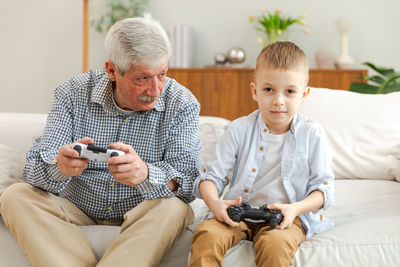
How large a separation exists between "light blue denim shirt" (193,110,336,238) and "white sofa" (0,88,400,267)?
12 centimetres

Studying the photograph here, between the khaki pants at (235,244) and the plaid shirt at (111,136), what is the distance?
0.22m

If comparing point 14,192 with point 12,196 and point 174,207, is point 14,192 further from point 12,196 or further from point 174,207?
point 174,207

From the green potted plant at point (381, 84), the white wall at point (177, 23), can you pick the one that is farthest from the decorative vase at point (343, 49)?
the green potted plant at point (381, 84)

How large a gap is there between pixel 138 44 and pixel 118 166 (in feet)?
1.33

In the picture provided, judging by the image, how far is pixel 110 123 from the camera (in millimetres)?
1634

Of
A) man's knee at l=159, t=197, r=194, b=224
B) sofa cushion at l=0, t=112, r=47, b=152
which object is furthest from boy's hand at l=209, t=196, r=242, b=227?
sofa cushion at l=0, t=112, r=47, b=152

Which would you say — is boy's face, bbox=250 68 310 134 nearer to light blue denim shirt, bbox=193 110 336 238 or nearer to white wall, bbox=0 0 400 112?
light blue denim shirt, bbox=193 110 336 238

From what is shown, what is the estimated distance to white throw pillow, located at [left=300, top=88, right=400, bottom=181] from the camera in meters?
1.98

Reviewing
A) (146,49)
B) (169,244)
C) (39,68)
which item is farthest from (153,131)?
(39,68)

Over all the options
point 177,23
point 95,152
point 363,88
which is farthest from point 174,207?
point 177,23

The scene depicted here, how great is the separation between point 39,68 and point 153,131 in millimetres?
3206

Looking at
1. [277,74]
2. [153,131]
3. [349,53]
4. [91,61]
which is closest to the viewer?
[277,74]

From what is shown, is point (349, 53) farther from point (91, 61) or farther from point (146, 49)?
point (146, 49)

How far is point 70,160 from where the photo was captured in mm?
1368
